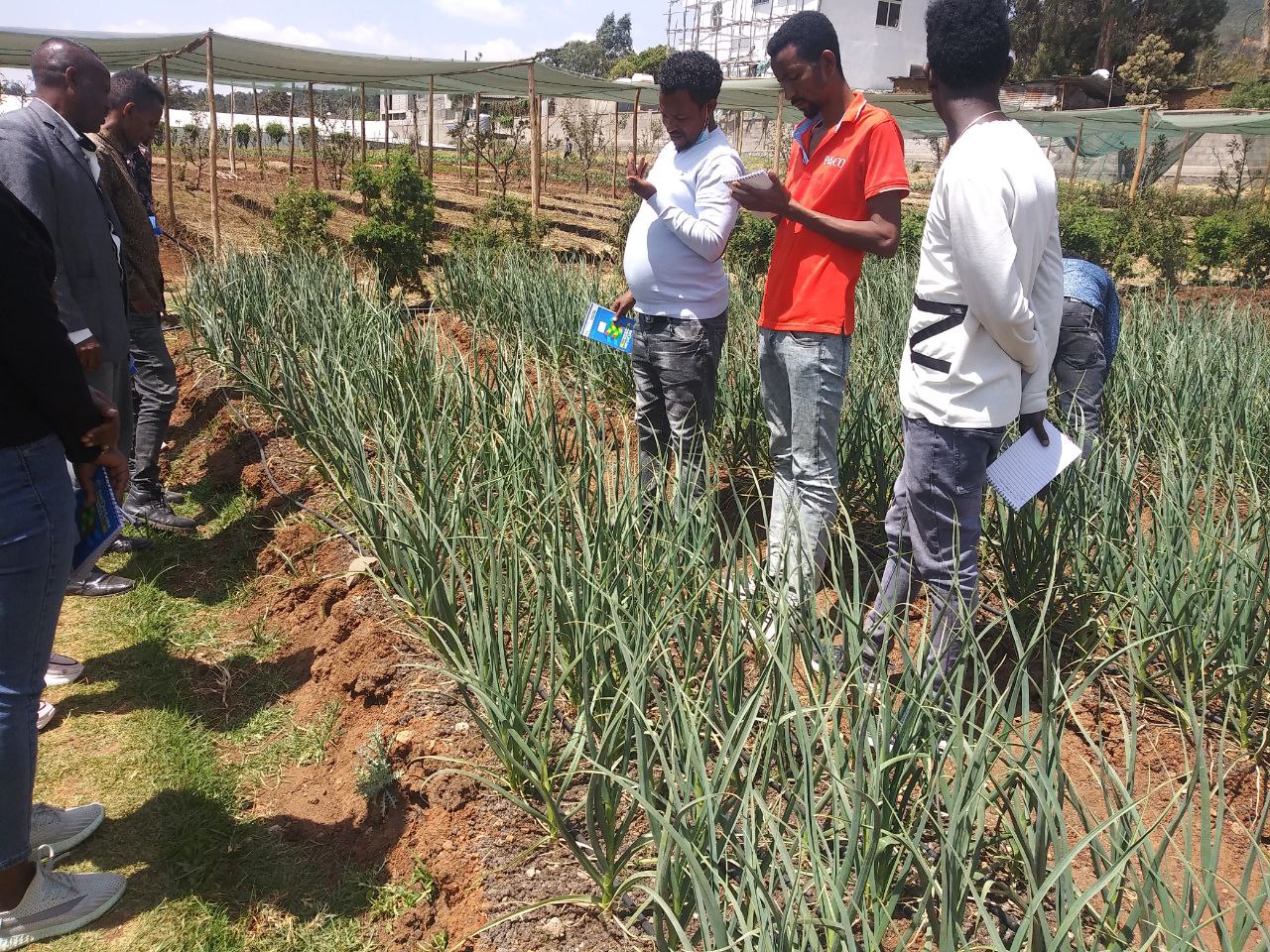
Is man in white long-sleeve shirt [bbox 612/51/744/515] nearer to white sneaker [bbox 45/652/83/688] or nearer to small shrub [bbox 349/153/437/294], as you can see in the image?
white sneaker [bbox 45/652/83/688]

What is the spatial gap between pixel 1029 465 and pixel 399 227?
5446mm

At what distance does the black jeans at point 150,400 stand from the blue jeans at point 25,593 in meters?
2.13

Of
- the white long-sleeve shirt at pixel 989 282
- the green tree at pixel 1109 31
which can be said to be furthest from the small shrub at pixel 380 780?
the green tree at pixel 1109 31

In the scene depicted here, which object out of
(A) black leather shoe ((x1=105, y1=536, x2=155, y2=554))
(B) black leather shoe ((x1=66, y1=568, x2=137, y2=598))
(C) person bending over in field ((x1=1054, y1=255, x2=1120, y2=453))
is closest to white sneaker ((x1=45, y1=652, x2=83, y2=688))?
(B) black leather shoe ((x1=66, y1=568, x2=137, y2=598))

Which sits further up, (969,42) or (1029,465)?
(969,42)

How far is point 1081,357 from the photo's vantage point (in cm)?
323

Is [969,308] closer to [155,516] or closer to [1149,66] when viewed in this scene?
[155,516]

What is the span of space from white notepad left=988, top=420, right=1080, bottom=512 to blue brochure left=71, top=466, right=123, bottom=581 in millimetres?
1862

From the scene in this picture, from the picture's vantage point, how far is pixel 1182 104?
1152 inches

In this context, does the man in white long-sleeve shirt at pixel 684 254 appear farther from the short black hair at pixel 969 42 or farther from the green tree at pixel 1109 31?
the green tree at pixel 1109 31

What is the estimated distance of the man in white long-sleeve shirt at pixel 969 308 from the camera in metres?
1.76

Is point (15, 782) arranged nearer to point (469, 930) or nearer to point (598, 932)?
point (469, 930)

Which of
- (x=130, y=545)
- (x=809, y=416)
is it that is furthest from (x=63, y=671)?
(x=809, y=416)

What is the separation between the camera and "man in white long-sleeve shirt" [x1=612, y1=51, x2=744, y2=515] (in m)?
2.54
